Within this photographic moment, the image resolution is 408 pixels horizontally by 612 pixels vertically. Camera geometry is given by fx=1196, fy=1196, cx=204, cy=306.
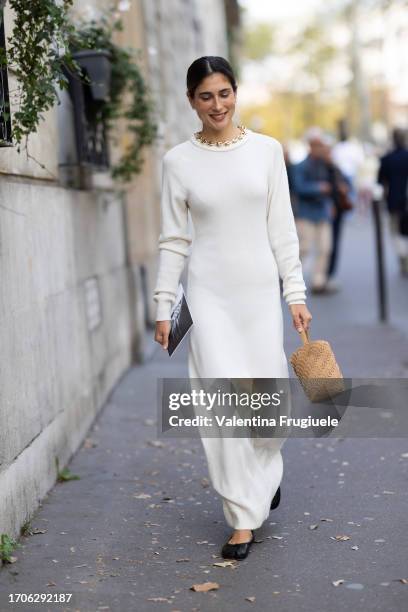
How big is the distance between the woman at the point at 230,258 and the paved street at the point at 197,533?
0.31 m

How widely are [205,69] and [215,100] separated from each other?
13cm

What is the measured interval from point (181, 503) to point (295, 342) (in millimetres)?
5741

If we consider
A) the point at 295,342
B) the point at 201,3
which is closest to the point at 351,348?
the point at 295,342

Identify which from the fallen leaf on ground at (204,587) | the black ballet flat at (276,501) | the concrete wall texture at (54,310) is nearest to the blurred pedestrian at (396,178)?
the concrete wall texture at (54,310)

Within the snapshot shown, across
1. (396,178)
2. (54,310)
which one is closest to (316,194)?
(396,178)

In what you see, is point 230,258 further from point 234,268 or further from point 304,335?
point 304,335

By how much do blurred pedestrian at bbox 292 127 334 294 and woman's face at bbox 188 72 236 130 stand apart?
10.3m

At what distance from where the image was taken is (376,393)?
873cm

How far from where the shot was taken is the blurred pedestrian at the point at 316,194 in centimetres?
1510

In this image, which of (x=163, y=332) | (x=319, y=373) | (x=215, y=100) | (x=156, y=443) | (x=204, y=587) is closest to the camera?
(x=204, y=587)

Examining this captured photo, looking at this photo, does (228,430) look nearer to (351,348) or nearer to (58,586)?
(58,586)

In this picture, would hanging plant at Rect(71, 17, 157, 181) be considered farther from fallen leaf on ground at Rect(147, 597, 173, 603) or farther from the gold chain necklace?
fallen leaf on ground at Rect(147, 597, 173, 603)

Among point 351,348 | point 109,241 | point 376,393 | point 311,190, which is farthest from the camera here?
point 311,190

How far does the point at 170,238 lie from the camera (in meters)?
4.98
